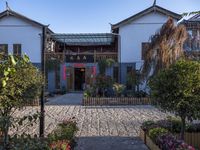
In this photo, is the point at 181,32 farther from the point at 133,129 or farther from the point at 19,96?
the point at 19,96

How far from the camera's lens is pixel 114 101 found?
22750 mm

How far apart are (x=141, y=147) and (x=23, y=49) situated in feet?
85.8

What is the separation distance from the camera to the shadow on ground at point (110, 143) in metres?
9.58

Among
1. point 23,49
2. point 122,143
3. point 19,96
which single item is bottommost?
point 122,143

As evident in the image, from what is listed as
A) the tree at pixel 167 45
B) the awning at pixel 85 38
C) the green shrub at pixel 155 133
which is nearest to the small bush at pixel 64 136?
the green shrub at pixel 155 133

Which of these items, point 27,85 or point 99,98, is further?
point 99,98

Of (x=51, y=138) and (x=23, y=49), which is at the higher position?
(x=23, y=49)

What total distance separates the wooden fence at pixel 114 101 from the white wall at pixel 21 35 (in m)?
A: 13.3

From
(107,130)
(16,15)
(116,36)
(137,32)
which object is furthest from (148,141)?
(16,15)

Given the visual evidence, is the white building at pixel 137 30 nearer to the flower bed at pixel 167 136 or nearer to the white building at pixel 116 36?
the white building at pixel 116 36

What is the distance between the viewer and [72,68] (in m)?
36.1

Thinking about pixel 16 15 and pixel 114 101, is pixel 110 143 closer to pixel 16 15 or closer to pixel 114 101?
pixel 114 101

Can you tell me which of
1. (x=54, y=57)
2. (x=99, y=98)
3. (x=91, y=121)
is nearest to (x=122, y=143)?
(x=91, y=121)

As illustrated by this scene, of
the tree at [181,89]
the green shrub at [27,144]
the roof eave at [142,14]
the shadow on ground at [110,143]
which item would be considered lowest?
the shadow on ground at [110,143]
